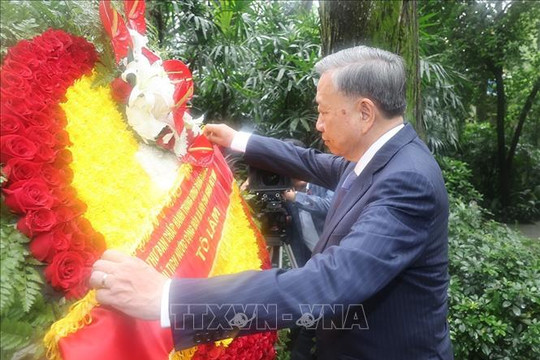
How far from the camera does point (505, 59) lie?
30.0 feet

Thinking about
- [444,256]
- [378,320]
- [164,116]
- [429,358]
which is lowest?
[429,358]

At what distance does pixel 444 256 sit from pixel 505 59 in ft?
28.7

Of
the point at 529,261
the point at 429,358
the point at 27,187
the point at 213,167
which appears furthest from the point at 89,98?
the point at 529,261

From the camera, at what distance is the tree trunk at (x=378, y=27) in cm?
306

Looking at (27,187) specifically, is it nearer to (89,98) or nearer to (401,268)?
(89,98)

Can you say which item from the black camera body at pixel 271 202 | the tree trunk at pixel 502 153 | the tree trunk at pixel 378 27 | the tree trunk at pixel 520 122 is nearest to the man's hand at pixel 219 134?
the black camera body at pixel 271 202

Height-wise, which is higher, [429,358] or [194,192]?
[194,192]

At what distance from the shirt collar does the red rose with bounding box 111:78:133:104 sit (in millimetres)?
807

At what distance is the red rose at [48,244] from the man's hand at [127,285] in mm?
92

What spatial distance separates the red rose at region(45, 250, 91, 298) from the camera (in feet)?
3.74

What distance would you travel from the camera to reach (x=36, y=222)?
114 centimetres

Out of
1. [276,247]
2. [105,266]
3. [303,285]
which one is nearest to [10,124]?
[105,266]

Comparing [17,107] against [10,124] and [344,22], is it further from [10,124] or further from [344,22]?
[344,22]

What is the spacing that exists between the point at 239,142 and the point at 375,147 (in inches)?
32.1
